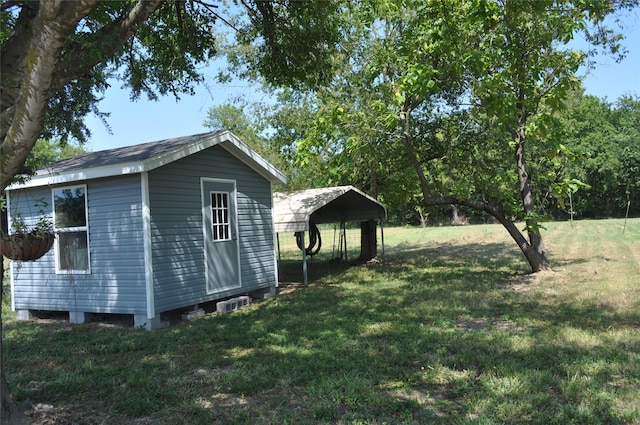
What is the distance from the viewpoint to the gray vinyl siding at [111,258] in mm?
8031

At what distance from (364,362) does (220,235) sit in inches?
202

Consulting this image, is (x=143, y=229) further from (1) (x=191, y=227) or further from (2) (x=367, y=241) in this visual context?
(2) (x=367, y=241)

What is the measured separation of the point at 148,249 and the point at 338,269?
8674 millimetres

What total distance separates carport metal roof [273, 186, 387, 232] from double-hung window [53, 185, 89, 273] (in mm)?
4690

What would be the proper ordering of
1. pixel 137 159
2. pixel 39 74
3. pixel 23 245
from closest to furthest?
pixel 39 74
pixel 23 245
pixel 137 159

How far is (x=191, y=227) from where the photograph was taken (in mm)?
8938

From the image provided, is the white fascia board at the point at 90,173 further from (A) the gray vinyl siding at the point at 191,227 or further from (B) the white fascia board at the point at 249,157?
(B) the white fascia board at the point at 249,157

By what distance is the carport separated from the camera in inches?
474

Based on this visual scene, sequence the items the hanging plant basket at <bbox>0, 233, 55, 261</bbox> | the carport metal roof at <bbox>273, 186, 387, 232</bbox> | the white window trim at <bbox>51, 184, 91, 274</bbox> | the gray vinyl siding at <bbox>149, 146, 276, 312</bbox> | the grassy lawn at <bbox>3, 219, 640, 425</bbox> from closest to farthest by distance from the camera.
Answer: the grassy lawn at <bbox>3, 219, 640, 425</bbox> < the hanging plant basket at <bbox>0, 233, 55, 261</bbox> < the gray vinyl siding at <bbox>149, 146, 276, 312</bbox> < the white window trim at <bbox>51, 184, 91, 274</bbox> < the carport metal roof at <bbox>273, 186, 387, 232</bbox>

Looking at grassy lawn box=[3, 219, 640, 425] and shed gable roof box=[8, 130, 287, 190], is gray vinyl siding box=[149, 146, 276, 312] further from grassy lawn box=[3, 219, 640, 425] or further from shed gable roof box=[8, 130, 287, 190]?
grassy lawn box=[3, 219, 640, 425]

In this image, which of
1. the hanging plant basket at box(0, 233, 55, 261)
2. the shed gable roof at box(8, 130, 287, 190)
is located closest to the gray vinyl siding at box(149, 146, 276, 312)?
the shed gable roof at box(8, 130, 287, 190)

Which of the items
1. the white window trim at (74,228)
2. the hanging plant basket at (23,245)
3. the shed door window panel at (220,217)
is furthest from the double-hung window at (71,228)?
the hanging plant basket at (23,245)

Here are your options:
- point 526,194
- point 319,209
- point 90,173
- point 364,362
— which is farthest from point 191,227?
point 526,194

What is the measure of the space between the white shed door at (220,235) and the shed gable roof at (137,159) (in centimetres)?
73
